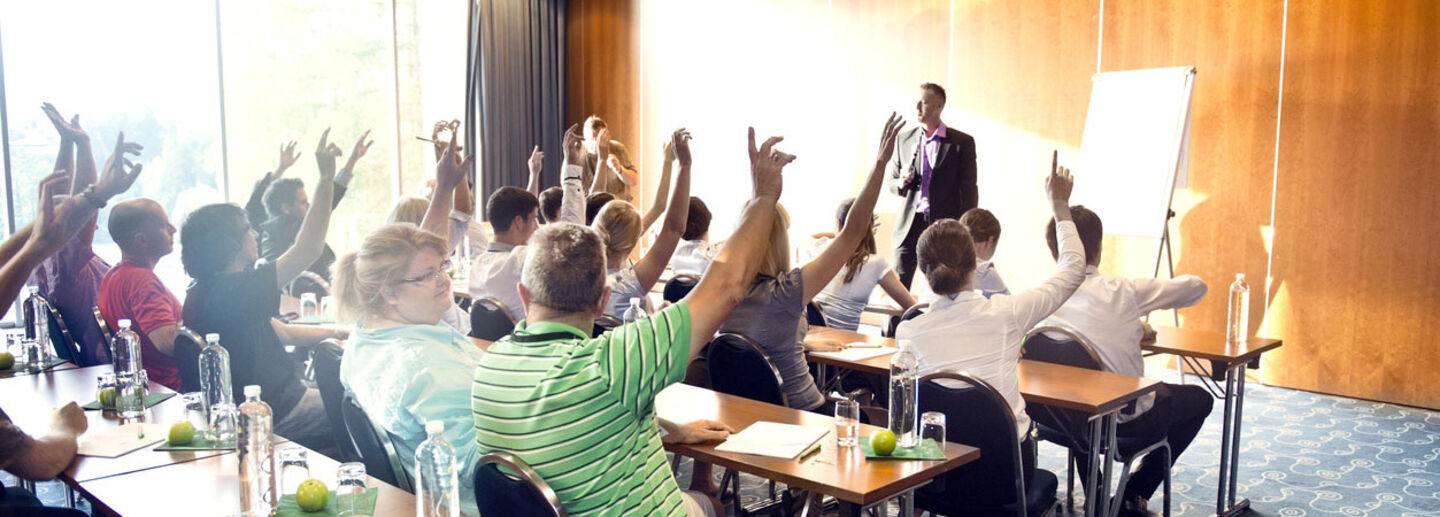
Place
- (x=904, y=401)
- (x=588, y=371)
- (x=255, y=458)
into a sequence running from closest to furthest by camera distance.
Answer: (x=588, y=371)
(x=255, y=458)
(x=904, y=401)

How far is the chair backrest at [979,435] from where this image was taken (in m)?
2.73

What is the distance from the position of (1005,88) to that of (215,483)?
6342 millimetres

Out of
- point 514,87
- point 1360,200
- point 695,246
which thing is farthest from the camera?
point 514,87

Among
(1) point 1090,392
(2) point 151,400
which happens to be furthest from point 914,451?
(2) point 151,400

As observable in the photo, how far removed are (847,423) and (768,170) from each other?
32.1 inches

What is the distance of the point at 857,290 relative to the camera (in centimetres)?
473

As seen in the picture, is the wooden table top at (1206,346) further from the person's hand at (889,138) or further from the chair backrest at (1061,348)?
the person's hand at (889,138)

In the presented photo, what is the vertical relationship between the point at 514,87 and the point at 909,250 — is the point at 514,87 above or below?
above

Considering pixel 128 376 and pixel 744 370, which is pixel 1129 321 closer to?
pixel 744 370

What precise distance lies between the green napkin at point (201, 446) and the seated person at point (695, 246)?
8.62ft

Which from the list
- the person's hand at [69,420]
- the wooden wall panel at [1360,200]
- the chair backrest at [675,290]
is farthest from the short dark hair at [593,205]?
the wooden wall panel at [1360,200]

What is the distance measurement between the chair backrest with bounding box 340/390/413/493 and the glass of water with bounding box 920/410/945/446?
4.20ft

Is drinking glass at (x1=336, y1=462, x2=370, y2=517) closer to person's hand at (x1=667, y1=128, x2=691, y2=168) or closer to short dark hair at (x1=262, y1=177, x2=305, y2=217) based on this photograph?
person's hand at (x1=667, y1=128, x2=691, y2=168)

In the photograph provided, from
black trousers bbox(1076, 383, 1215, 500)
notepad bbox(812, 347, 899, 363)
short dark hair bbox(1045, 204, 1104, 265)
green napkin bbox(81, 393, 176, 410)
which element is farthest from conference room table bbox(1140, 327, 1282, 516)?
green napkin bbox(81, 393, 176, 410)
